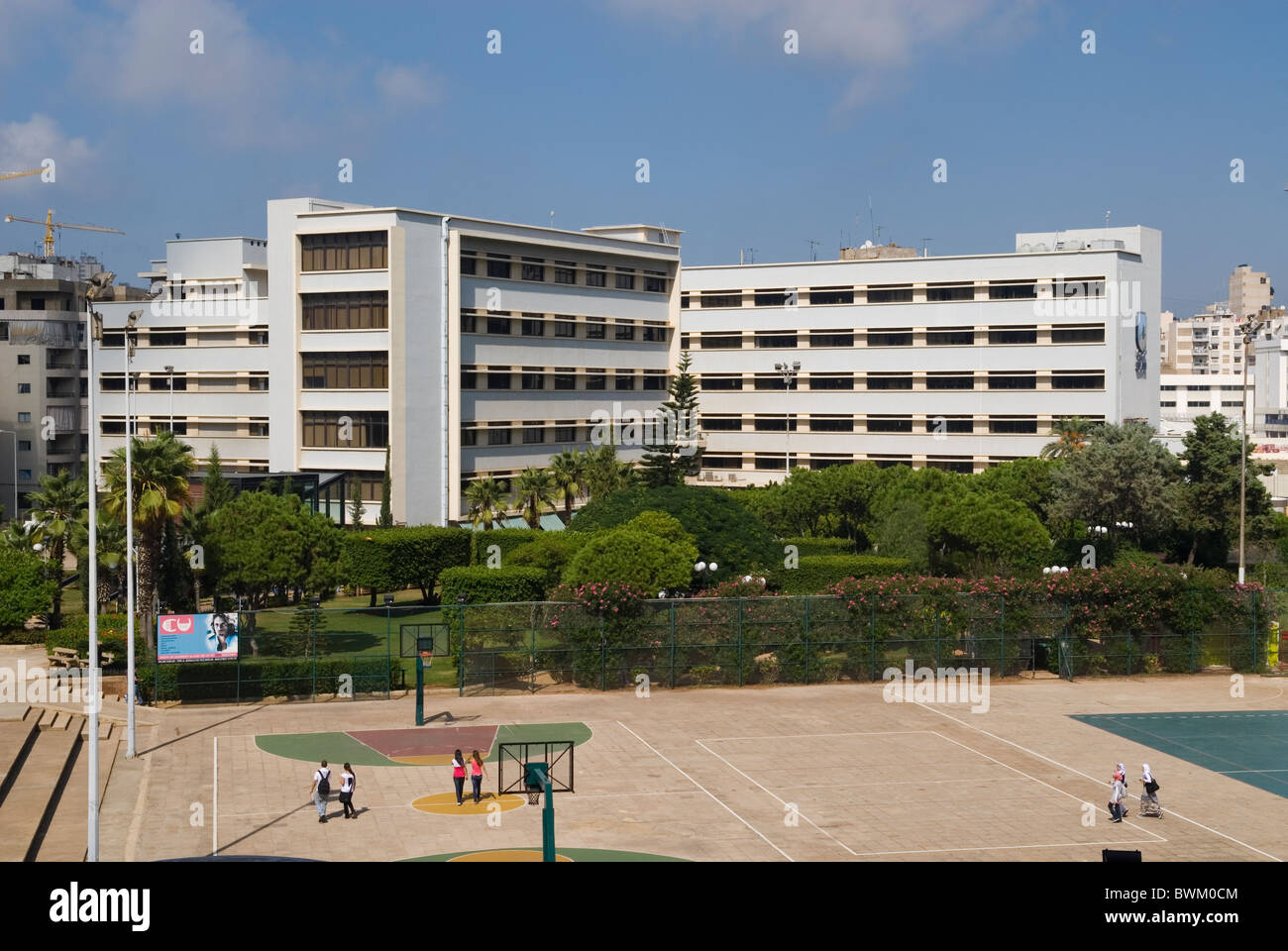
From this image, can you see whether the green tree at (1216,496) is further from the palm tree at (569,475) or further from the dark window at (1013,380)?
the palm tree at (569,475)

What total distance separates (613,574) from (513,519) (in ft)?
118

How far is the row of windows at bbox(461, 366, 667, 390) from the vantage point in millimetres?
88000

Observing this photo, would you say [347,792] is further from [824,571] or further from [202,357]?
[202,357]

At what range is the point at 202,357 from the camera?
9738 centimetres

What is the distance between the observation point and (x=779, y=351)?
4136 inches

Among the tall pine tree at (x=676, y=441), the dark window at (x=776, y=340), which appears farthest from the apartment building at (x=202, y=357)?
the dark window at (x=776, y=340)

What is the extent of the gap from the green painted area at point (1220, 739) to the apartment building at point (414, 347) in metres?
51.2

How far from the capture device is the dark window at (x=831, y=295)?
10325cm

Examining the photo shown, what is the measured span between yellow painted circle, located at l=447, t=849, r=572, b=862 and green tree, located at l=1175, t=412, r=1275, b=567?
5623 centimetres

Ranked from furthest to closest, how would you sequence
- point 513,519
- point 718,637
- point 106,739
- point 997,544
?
point 513,519, point 997,544, point 718,637, point 106,739

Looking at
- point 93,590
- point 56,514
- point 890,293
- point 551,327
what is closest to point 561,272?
point 551,327
